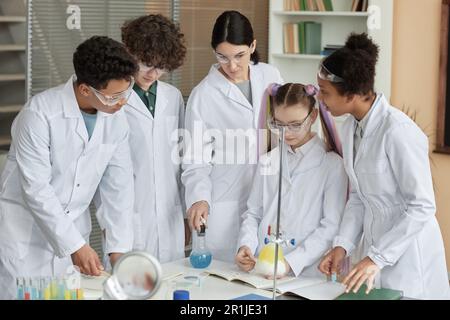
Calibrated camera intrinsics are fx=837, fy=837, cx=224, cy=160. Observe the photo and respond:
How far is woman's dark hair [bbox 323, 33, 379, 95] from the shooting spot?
2432mm

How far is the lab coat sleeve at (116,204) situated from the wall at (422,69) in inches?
111

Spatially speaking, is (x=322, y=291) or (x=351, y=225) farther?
(x=351, y=225)

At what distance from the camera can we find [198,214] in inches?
111

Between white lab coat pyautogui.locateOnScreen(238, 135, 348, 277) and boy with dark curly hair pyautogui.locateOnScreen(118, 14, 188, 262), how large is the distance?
0.38 metres

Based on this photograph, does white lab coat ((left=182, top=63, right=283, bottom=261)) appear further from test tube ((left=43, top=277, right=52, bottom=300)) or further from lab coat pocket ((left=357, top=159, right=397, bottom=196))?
test tube ((left=43, top=277, right=52, bottom=300))

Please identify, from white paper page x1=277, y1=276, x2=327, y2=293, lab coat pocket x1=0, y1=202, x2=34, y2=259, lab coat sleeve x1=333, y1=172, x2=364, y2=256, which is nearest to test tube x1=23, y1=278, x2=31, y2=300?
lab coat pocket x1=0, y1=202, x2=34, y2=259

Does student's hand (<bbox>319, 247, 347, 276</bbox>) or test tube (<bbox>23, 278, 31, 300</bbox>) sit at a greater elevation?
test tube (<bbox>23, 278, 31, 300</bbox>)

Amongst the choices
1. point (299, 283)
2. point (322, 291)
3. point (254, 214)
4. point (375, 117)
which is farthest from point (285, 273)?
A: point (375, 117)

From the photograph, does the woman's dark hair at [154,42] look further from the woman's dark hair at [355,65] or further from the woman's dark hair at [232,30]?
the woman's dark hair at [355,65]

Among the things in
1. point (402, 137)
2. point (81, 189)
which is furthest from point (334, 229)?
point (81, 189)

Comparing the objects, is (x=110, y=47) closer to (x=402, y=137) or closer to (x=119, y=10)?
(x=402, y=137)

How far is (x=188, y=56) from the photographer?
4.91 metres

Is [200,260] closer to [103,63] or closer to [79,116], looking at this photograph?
[79,116]

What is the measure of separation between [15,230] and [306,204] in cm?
93
